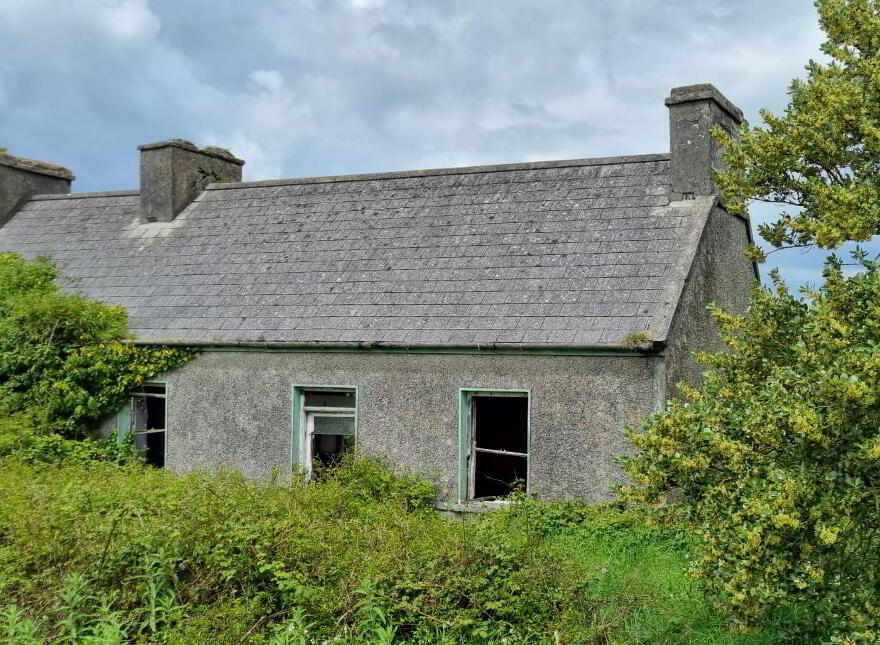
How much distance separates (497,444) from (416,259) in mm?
3204

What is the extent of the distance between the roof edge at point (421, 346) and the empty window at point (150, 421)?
0.97 meters

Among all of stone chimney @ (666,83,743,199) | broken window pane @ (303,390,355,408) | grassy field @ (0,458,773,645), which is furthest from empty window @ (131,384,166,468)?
stone chimney @ (666,83,743,199)

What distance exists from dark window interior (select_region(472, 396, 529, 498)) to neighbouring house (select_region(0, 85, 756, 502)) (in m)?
0.04

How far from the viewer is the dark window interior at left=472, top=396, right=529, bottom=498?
13844 mm

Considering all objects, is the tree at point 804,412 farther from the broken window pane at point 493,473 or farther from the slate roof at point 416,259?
the broken window pane at point 493,473

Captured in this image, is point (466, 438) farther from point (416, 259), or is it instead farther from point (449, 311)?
point (416, 259)

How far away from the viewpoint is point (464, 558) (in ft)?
24.7

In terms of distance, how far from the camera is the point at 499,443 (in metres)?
15.2

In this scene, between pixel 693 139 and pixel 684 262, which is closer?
pixel 684 262

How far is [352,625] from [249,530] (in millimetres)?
1137

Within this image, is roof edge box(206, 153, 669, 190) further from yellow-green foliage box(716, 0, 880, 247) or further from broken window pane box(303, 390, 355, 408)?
yellow-green foliage box(716, 0, 880, 247)

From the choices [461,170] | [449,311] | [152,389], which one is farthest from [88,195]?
[449,311]

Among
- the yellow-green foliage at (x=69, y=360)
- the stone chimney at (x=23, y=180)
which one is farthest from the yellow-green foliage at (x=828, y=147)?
the stone chimney at (x=23, y=180)

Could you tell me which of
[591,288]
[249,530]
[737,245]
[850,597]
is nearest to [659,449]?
[850,597]
